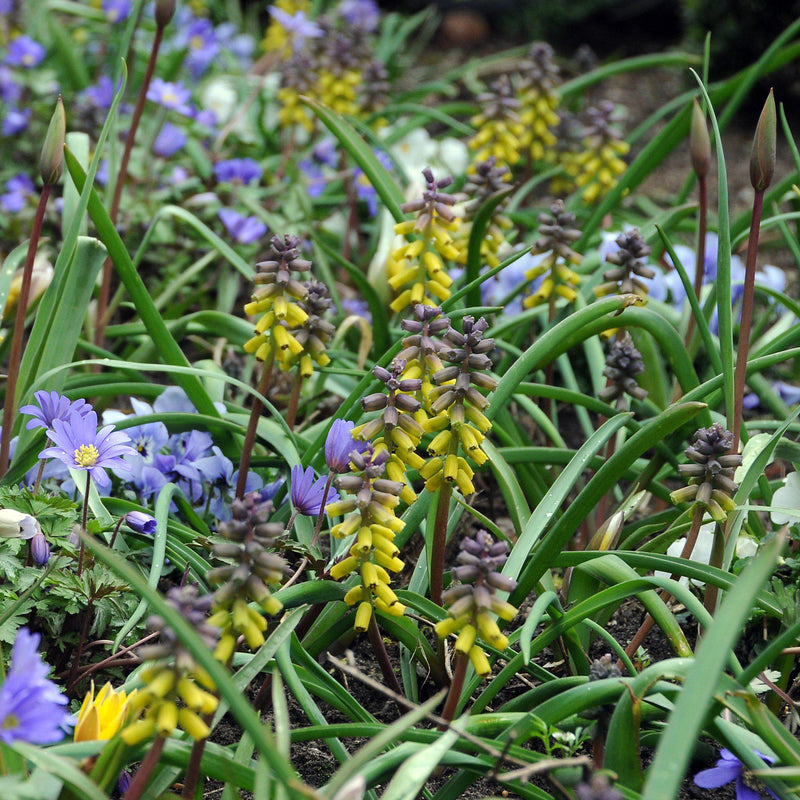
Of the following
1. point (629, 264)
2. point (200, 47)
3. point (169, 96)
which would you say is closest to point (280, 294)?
point (629, 264)

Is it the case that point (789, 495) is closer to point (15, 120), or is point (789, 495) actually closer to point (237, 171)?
point (237, 171)

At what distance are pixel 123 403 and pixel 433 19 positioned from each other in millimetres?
4058

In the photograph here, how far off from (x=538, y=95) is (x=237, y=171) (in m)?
1.19

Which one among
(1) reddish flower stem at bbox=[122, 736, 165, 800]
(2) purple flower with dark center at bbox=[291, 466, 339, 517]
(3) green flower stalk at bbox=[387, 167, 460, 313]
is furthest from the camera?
(3) green flower stalk at bbox=[387, 167, 460, 313]

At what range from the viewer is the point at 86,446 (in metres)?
1.81

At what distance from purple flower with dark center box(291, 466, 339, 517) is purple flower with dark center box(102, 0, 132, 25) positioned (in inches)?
129

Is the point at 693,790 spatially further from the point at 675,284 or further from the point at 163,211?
the point at 163,211

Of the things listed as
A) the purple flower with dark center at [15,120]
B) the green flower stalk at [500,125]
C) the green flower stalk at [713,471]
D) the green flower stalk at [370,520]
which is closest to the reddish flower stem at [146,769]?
the green flower stalk at [370,520]

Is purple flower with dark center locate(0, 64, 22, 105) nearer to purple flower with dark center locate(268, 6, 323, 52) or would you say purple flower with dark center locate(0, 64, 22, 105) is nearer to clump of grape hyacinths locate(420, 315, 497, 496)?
purple flower with dark center locate(268, 6, 323, 52)

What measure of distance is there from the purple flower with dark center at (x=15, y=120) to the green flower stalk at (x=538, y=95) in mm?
1966

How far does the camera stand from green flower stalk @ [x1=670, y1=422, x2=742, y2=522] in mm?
1676

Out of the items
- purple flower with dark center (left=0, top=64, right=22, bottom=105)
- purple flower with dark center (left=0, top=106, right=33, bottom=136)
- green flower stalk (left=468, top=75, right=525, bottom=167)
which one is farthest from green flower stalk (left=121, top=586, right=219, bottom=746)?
purple flower with dark center (left=0, top=64, right=22, bottom=105)

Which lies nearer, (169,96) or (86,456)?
(86,456)

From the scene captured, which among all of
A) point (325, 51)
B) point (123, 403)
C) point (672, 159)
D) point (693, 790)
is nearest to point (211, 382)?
point (123, 403)
